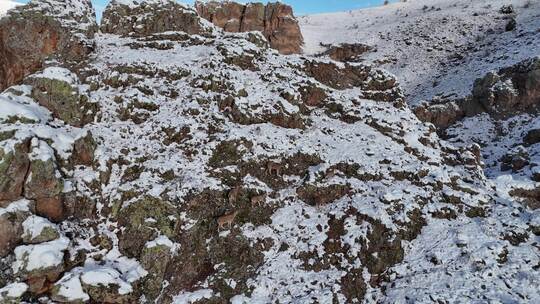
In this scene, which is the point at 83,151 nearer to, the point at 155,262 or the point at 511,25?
the point at 155,262

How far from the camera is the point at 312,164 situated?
20219 mm

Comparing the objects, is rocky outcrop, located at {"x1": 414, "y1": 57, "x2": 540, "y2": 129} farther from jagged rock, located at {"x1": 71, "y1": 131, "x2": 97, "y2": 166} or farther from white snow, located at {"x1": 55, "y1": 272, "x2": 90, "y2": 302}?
→ white snow, located at {"x1": 55, "y1": 272, "x2": 90, "y2": 302}

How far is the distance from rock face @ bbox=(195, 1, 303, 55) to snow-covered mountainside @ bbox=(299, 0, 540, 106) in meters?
3.74

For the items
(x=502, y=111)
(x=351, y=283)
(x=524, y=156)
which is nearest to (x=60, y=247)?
(x=351, y=283)

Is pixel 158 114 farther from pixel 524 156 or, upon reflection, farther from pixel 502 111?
pixel 502 111

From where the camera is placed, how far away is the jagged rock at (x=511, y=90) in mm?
31312

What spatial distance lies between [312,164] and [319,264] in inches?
231

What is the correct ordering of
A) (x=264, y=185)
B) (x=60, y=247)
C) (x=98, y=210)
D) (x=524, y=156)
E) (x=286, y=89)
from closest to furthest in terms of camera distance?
(x=60, y=247)
(x=98, y=210)
(x=264, y=185)
(x=286, y=89)
(x=524, y=156)

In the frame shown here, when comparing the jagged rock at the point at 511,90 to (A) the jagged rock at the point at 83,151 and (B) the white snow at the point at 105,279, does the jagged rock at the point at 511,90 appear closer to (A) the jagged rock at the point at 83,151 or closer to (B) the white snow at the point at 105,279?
(A) the jagged rock at the point at 83,151

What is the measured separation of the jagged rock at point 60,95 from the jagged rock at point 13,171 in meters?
3.89

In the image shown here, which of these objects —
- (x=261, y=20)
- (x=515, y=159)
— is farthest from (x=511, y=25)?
(x=261, y=20)

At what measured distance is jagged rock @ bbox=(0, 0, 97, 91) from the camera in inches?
867

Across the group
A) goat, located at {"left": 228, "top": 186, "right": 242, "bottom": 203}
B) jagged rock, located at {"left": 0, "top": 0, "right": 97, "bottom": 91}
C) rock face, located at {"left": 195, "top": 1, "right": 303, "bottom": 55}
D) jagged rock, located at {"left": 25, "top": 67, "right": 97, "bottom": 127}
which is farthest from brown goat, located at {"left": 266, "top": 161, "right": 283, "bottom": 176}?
rock face, located at {"left": 195, "top": 1, "right": 303, "bottom": 55}

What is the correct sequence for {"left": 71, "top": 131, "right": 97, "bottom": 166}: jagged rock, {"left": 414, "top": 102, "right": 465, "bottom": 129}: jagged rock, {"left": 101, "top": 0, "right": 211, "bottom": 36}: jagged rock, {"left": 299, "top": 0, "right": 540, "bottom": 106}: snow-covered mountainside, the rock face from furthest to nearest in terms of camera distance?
the rock face → {"left": 299, "top": 0, "right": 540, "bottom": 106}: snow-covered mountainside → {"left": 414, "top": 102, "right": 465, "bottom": 129}: jagged rock → {"left": 101, "top": 0, "right": 211, "bottom": 36}: jagged rock → {"left": 71, "top": 131, "right": 97, "bottom": 166}: jagged rock
